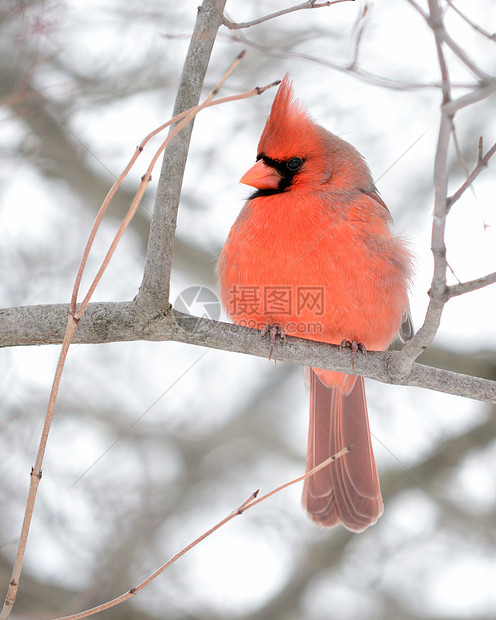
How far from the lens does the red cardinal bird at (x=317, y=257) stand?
8.35 feet

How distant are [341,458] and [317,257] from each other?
105cm

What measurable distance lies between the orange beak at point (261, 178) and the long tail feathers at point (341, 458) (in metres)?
0.93

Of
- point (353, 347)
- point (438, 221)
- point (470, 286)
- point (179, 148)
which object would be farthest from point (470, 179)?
point (353, 347)

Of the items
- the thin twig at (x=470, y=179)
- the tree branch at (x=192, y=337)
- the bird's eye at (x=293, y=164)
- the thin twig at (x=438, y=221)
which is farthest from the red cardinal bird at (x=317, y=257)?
the thin twig at (x=470, y=179)

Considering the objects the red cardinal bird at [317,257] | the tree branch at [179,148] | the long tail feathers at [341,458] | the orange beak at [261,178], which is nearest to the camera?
the tree branch at [179,148]

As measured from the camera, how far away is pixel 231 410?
14.4ft

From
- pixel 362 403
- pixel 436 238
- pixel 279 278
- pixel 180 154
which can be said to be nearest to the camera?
pixel 436 238

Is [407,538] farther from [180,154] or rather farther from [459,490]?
[180,154]

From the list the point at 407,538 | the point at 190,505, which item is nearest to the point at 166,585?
the point at 190,505

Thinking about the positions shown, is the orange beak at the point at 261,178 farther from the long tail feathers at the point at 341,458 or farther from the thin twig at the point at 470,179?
the thin twig at the point at 470,179

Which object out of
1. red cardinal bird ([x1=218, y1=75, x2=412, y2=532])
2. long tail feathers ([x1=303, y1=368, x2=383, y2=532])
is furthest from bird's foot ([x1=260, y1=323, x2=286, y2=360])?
long tail feathers ([x1=303, y1=368, x2=383, y2=532])

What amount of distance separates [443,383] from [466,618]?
2.30 m

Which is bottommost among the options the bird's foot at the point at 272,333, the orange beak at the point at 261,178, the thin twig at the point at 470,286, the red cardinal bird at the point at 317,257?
the thin twig at the point at 470,286

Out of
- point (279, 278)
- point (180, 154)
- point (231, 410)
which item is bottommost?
point (180, 154)
